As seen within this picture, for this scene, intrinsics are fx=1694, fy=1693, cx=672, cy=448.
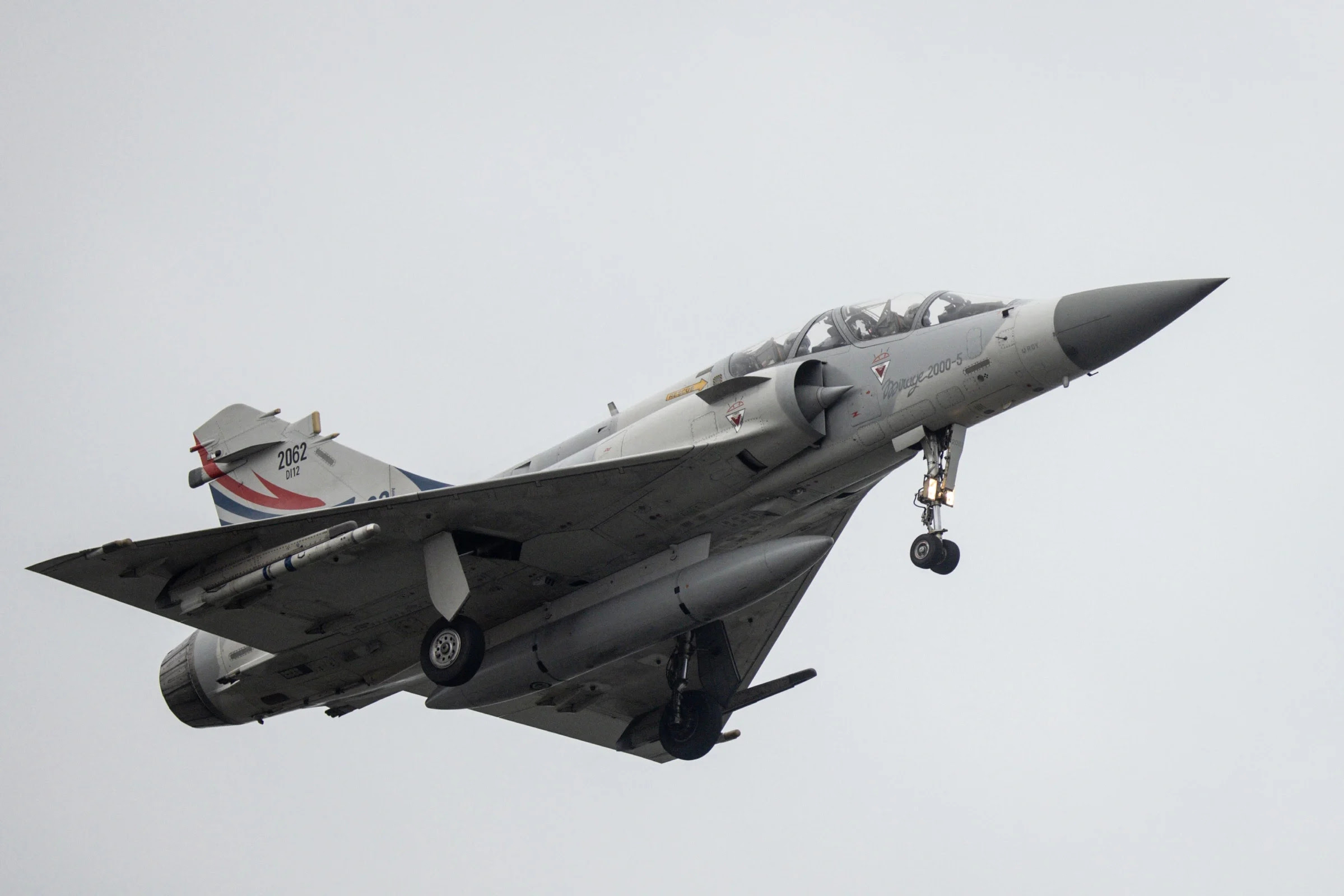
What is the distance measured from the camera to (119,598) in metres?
20.5

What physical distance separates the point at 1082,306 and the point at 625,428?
18.6 feet

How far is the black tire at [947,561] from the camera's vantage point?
60.6ft

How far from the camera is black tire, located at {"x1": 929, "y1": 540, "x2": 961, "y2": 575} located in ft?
60.6

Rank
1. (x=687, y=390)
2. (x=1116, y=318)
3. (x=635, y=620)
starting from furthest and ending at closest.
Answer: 1. (x=687, y=390)
2. (x=635, y=620)
3. (x=1116, y=318)

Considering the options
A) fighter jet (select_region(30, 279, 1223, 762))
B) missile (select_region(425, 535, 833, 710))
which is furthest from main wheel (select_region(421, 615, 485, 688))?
missile (select_region(425, 535, 833, 710))

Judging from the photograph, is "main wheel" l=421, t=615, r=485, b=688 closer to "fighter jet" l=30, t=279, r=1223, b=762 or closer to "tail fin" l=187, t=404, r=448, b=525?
"fighter jet" l=30, t=279, r=1223, b=762

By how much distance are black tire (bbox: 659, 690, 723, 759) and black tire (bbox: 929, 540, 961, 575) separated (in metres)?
5.87

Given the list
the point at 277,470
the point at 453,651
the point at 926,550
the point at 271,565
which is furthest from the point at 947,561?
the point at 277,470

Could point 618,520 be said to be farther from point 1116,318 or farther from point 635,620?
point 1116,318

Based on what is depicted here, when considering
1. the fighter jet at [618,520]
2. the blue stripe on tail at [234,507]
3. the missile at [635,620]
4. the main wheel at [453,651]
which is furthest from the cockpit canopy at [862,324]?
the blue stripe on tail at [234,507]

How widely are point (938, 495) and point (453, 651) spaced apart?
235 inches

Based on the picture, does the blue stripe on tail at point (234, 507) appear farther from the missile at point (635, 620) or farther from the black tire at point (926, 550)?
the black tire at point (926, 550)

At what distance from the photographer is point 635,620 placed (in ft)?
67.3

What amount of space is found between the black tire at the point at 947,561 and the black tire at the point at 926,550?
37mm
